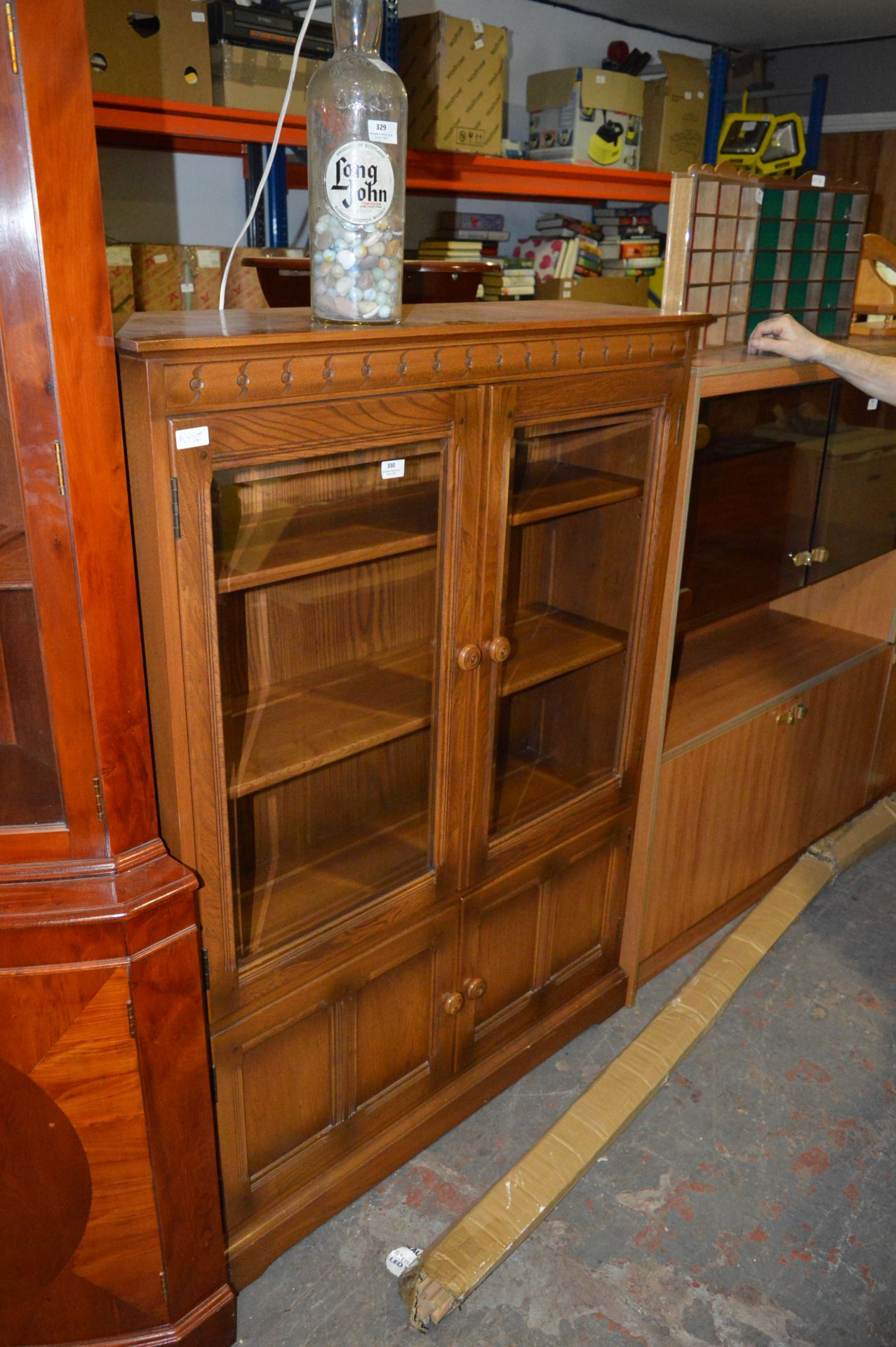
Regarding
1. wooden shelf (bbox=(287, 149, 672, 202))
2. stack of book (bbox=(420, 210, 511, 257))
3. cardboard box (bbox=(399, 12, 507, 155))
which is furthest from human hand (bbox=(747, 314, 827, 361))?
stack of book (bbox=(420, 210, 511, 257))

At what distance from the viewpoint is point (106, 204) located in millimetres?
Result: 2980

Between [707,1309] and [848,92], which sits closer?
[707,1309]

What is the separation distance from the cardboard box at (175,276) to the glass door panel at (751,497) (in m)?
1.40

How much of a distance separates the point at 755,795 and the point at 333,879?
134 centimetres

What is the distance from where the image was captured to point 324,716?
5.38 ft

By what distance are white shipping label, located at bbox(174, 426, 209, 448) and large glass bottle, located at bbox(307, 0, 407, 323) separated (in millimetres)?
319

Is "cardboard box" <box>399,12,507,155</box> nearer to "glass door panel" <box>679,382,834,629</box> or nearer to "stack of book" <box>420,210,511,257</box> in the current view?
"stack of book" <box>420,210,511,257</box>

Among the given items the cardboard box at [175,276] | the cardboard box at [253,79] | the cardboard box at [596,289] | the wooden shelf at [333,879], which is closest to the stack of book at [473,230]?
the cardboard box at [596,289]

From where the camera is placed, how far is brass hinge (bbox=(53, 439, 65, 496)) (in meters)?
1.11

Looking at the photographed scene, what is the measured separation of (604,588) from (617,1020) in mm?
1046

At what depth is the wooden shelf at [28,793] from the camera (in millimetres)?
1279

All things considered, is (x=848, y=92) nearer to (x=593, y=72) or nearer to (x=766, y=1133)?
(x=593, y=72)

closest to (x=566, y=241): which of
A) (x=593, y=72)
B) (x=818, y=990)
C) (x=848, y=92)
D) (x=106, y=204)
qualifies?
(x=593, y=72)

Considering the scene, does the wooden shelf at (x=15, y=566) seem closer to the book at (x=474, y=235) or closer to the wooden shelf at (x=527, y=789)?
the wooden shelf at (x=527, y=789)
